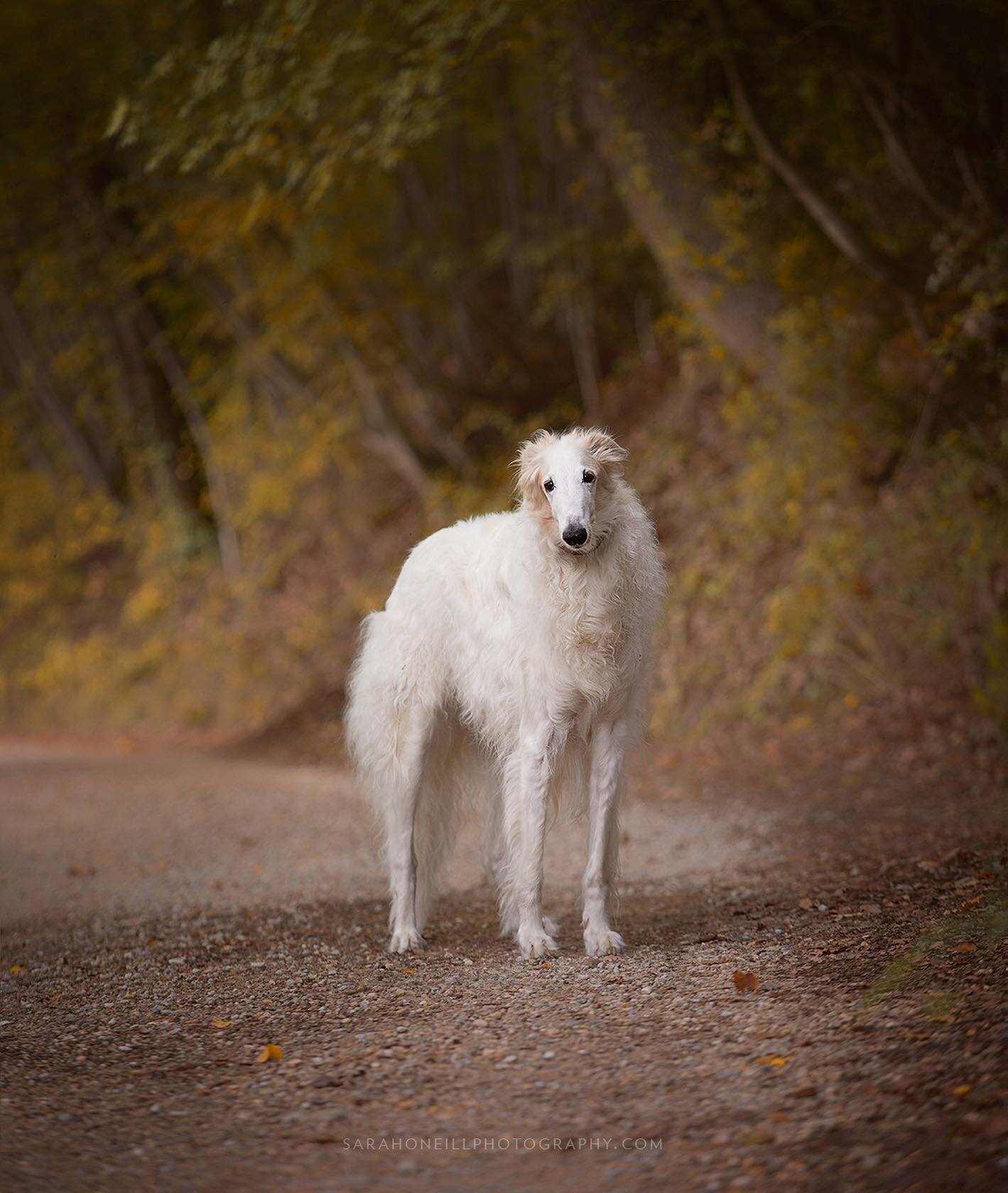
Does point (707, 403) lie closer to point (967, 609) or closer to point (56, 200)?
point (967, 609)

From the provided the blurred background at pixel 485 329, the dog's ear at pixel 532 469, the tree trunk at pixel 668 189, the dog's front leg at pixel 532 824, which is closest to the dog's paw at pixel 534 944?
the dog's front leg at pixel 532 824

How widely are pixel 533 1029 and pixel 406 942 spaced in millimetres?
1428

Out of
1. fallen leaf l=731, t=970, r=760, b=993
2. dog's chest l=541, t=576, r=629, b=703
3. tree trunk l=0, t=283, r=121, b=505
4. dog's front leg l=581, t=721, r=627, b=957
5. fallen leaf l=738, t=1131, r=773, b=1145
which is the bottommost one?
fallen leaf l=731, t=970, r=760, b=993

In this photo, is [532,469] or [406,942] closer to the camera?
[532,469]

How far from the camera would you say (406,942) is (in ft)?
17.7

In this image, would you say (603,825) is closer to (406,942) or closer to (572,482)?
(406,942)

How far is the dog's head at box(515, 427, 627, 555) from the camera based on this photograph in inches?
191

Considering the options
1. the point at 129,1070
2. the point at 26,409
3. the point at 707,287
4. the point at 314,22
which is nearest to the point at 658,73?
the point at 707,287

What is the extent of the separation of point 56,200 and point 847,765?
1712cm

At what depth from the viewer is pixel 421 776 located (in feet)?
18.9

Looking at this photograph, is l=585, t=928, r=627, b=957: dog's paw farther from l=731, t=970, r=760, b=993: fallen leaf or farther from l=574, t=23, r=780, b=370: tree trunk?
l=574, t=23, r=780, b=370: tree trunk

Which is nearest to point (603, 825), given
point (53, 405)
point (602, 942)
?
point (602, 942)

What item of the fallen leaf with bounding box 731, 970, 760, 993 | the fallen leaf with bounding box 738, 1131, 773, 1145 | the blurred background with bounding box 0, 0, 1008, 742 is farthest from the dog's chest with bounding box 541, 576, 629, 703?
the blurred background with bounding box 0, 0, 1008, 742

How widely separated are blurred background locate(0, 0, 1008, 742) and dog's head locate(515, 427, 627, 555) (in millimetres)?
4960
